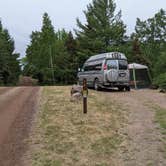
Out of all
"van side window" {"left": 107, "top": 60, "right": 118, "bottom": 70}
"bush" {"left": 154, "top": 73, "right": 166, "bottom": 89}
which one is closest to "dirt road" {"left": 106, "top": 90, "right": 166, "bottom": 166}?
"van side window" {"left": 107, "top": 60, "right": 118, "bottom": 70}

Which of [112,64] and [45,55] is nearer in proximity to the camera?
[112,64]

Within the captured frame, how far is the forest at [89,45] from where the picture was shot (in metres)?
65.9

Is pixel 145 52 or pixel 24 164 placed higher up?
pixel 145 52

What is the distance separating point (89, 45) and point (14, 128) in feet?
180

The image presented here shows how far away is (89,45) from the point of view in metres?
66.0

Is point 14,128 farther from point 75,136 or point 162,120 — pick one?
point 162,120

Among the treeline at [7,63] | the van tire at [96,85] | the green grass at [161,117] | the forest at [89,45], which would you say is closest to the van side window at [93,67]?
the van tire at [96,85]

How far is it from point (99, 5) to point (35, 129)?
2274 inches

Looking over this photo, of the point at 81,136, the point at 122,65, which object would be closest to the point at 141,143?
the point at 81,136

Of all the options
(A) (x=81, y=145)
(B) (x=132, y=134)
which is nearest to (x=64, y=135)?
(A) (x=81, y=145)

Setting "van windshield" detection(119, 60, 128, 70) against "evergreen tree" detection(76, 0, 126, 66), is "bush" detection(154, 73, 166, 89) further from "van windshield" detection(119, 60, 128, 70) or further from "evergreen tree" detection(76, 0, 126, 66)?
"evergreen tree" detection(76, 0, 126, 66)

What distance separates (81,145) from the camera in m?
9.77

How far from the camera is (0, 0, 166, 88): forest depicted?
216ft

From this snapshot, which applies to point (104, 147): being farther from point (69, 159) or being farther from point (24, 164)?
point (24, 164)
